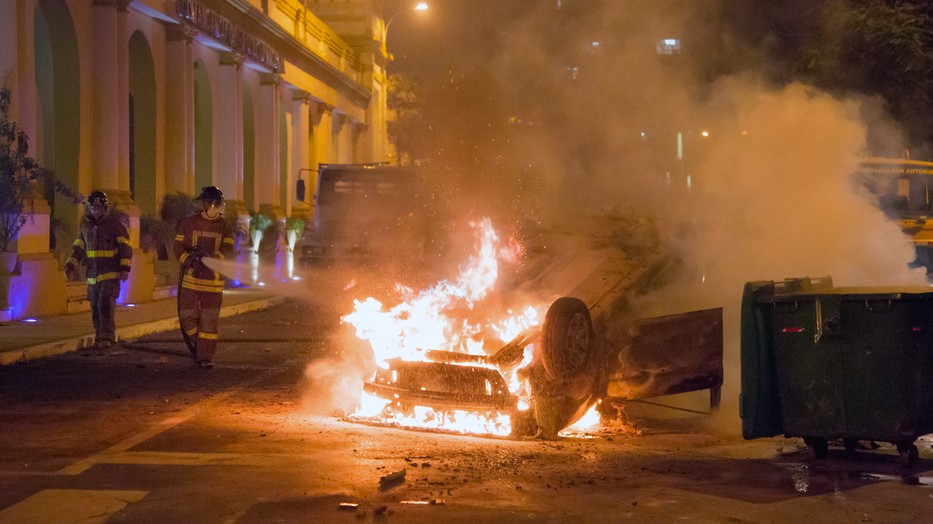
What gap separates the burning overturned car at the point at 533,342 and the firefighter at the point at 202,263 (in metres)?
2.76

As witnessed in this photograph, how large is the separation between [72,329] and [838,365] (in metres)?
10.4

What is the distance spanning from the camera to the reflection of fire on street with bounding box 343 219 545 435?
23.9ft

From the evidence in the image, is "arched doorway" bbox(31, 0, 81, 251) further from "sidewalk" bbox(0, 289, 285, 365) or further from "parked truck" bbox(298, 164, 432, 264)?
"parked truck" bbox(298, 164, 432, 264)

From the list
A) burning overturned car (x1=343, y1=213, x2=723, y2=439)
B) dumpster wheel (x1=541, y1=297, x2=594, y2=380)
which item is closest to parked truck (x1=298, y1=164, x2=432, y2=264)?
burning overturned car (x1=343, y1=213, x2=723, y2=439)

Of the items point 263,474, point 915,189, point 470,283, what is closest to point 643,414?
point 470,283

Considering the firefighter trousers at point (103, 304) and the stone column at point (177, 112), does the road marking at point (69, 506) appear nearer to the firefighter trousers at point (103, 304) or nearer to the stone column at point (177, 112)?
the firefighter trousers at point (103, 304)

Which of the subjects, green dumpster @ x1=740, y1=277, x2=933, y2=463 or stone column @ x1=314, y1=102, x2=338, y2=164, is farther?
stone column @ x1=314, y1=102, x2=338, y2=164

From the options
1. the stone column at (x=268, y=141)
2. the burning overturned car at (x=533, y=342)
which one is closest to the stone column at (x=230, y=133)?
the stone column at (x=268, y=141)

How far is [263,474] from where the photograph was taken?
19.5ft

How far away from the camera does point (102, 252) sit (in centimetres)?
1177

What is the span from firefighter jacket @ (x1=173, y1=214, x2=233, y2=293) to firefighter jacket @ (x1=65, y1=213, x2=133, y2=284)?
1403 mm

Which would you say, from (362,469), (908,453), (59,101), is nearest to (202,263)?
(362,469)

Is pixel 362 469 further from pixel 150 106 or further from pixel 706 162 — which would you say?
pixel 150 106

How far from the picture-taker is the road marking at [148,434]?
20.0 feet
